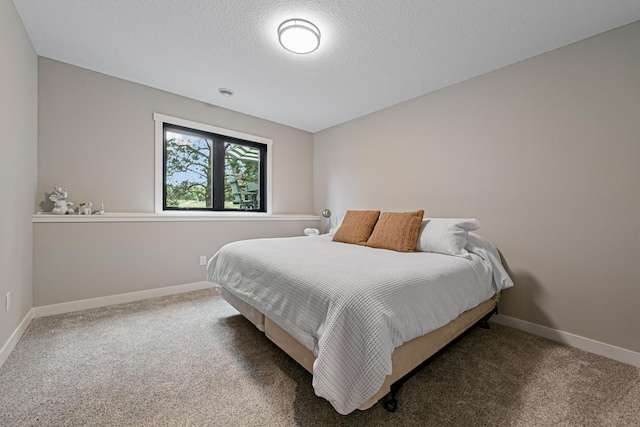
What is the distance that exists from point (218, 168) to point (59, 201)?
1.63 m

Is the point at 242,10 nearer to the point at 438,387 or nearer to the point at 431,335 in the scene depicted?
the point at 431,335

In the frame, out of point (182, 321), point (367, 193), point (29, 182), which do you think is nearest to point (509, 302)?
point (367, 193)

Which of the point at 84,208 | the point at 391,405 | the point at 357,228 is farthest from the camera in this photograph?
the point at 357,228

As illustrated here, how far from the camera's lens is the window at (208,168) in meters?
3.13

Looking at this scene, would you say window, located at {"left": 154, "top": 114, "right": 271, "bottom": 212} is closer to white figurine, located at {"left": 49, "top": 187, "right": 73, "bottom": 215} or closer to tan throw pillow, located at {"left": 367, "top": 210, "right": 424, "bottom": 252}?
white figurine, located at {"left": 49, "top": 187, "right": 73, "bottom": 215}

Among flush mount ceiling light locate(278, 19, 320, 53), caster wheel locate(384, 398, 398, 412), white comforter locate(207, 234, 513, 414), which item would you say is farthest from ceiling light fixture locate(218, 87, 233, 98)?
caster wheel locate(384, 398, 398, 412)

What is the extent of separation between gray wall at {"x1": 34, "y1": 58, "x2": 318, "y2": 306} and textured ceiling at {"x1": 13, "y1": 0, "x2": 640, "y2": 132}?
9.7 inches

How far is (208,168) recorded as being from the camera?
3500 mm

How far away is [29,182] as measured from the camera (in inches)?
83.5

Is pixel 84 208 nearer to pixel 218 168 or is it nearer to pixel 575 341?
pixel 218 168

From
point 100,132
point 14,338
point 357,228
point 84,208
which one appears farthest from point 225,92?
point 14,338

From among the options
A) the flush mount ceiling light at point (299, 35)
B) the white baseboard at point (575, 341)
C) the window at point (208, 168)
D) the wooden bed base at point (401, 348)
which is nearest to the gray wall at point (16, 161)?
the window at point (208, 168)

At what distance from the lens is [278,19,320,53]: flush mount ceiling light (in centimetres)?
187

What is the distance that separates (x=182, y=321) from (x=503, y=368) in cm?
246
